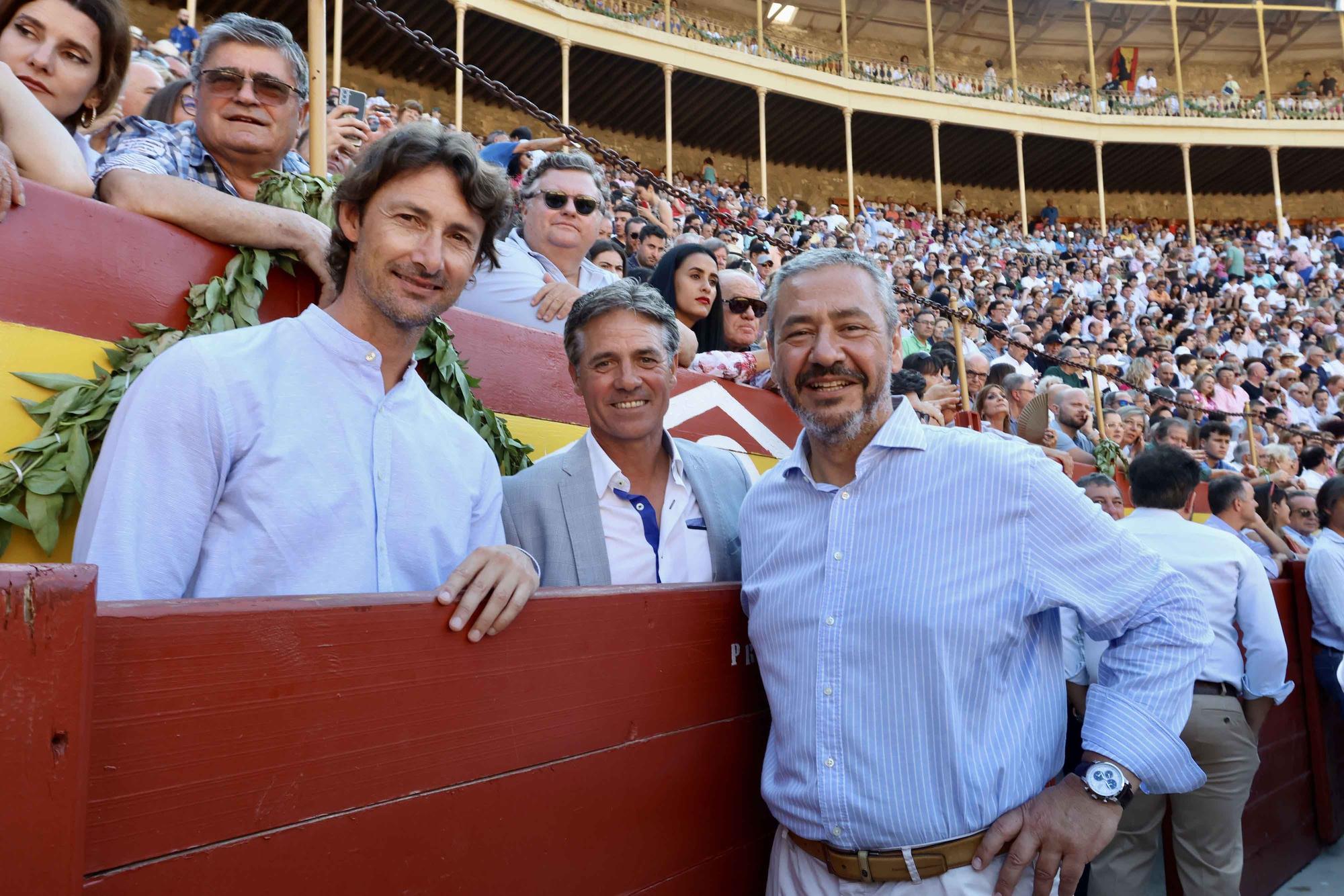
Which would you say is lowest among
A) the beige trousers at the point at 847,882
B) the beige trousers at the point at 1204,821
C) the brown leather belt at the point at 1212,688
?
the beige trousers at the point at 1204,821

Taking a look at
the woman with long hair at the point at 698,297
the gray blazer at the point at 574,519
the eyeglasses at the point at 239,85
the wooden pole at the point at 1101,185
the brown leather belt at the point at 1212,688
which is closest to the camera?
the gray blazer at the point at 574,519

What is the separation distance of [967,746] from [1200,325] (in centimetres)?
1925

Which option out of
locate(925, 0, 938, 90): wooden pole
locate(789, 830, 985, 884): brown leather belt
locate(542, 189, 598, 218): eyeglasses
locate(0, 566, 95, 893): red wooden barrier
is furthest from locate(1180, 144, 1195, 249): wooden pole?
locate(0, 566, 95, 893): red wooden barrier

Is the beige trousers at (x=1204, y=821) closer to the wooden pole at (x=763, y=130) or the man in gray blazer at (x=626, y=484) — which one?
the man in gray blazer at (x=626, y=484)

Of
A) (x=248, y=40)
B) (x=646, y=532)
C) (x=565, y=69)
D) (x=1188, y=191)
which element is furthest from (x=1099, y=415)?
(x=1188, y=191)

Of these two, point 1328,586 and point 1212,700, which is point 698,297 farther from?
point 1328,586

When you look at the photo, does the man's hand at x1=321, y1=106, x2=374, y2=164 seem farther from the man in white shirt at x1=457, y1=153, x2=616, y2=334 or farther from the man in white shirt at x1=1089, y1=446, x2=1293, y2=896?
the man in white shirt at x1=1089, y1=446, x2=1293, y2=896

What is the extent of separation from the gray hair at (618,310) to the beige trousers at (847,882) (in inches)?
43.8

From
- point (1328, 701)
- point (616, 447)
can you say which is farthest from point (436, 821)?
point (1328, 701)

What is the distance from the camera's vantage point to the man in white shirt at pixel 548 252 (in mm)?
3348

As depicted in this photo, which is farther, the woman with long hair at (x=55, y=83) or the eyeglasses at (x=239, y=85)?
the eyeglasses at (x=239, y=85)

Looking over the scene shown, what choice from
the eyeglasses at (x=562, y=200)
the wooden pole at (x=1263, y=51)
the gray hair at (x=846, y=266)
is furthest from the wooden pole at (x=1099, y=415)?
the wooden pole at (x=1263, y=51)

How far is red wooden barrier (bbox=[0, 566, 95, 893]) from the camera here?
831 mm

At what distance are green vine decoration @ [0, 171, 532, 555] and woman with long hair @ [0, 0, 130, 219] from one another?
1.03 feet
